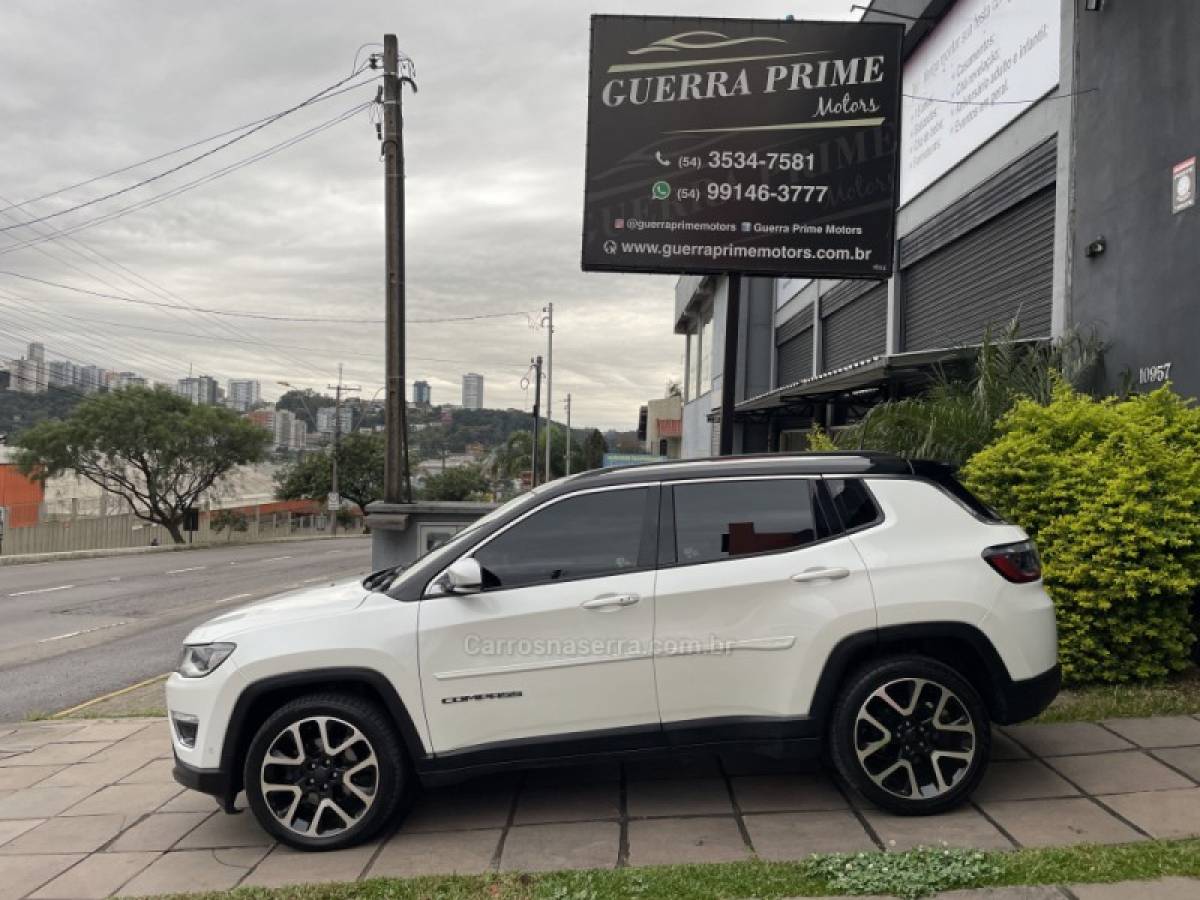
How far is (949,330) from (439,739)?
10085mm

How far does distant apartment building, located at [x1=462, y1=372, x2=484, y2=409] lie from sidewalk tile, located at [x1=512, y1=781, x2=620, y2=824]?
282 feet

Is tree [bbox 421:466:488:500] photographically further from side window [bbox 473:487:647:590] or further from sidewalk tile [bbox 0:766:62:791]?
side window [bbox 473:487:647:590]

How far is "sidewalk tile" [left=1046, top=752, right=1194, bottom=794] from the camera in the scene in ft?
14.2

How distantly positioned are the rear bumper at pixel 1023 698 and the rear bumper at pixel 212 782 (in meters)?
3.55

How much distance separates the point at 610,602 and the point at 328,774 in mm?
1494

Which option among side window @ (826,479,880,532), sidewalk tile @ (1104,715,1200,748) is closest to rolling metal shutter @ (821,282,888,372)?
sidewalk tile @ (1104,715,1200,748)

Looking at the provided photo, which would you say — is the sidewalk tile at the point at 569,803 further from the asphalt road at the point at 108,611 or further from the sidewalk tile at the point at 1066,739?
the asphalt road at the point at 108,611

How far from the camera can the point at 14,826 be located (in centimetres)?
489

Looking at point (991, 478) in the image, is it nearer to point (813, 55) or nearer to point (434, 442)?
point (813, 55)

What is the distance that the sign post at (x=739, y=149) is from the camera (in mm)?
7469

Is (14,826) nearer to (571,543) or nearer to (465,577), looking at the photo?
(465,577)

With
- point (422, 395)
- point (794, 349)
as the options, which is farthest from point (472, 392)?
point (794, 349)

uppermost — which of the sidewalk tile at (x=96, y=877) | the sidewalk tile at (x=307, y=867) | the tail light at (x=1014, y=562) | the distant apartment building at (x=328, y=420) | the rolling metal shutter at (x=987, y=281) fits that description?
the rolling metal shutter at (x=987, y=281)

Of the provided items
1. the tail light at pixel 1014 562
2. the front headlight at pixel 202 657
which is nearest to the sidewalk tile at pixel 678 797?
the tail light at pixel 1014 562
